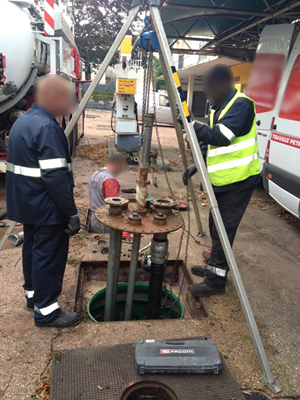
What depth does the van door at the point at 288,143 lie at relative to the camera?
425 centimetres

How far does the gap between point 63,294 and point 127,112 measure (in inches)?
292

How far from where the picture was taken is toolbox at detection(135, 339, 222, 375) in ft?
6.60

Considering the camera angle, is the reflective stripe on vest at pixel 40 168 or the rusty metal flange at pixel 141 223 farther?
the rusty metal flange at pixel 141 223

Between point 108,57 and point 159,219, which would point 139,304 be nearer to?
point 159,219

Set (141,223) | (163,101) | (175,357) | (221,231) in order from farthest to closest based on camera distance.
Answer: (163,101), (141,223), (221,231), (175,357)

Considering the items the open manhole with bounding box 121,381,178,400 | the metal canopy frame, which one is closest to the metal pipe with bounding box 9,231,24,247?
the open manhole with bounding box 121,381,178,400

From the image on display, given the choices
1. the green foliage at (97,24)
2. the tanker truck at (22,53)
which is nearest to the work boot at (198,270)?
the tanker truck at (22,53)

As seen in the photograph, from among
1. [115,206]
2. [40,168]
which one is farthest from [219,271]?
[40,168]

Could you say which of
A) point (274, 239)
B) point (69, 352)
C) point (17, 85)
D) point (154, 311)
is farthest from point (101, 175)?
point (274, 239)

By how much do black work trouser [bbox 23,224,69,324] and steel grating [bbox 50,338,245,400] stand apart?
0.38 meters

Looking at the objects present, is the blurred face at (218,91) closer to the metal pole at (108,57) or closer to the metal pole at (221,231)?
the metal pole at (221,231)

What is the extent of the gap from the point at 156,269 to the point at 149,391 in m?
1.04

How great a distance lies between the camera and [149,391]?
198 centimetres

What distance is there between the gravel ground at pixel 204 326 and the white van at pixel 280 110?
968 mm
